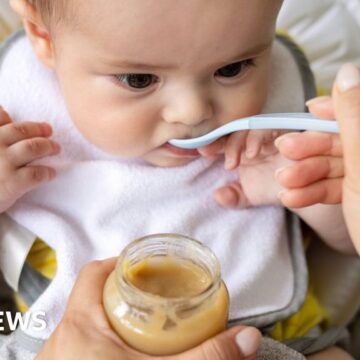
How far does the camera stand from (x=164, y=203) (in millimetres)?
1230

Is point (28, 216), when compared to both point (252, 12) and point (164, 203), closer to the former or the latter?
point (164, 203)

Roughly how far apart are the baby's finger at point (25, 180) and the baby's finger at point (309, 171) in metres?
0.42

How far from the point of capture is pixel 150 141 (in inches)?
43.5

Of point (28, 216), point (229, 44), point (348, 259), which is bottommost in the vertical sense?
point (348, 259)

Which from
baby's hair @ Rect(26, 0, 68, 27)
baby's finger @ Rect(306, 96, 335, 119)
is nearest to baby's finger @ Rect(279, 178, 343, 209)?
baby's finger @ Rect(306, 96, 335, 119)

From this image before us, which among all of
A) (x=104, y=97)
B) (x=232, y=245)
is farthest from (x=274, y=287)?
(x=104, y=97)

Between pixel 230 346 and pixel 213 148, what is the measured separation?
40 cm

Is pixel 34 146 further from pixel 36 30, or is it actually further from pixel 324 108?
pixel 324 108

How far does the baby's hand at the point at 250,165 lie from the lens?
113 centimetres

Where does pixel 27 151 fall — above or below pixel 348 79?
below

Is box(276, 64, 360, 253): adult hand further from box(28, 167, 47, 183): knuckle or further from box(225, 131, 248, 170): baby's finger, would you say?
box(28, 167, 47, 183): knuckle

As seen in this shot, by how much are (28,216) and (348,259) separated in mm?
606

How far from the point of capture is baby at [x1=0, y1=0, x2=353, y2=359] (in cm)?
97

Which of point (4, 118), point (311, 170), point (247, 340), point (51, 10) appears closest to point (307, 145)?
point (311, 170)
